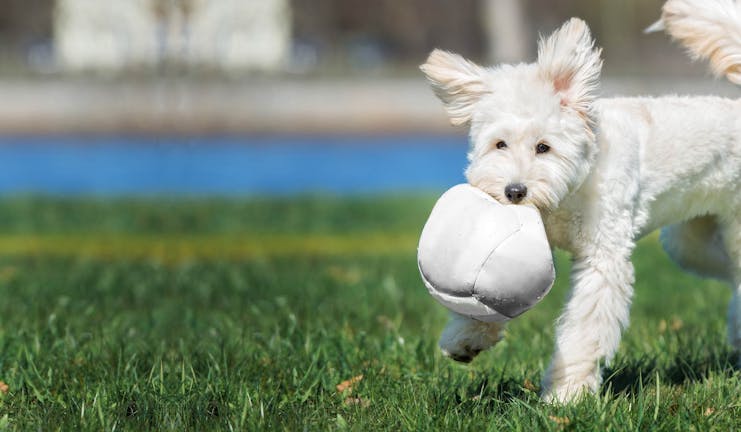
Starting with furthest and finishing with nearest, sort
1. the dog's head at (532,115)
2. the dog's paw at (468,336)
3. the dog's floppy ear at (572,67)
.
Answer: the dog's paw at (468,336) → the dog's floppy ear at (572,67) → the dog's head at (532,115)

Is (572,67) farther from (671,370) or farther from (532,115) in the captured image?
(671,370)

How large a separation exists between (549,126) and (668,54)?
3920 centimetres

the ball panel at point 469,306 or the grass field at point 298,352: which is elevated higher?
the ball panel at point 469,306

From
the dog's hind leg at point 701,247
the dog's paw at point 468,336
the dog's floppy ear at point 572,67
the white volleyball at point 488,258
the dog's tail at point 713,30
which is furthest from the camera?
the dog's hind leg at point 701,247

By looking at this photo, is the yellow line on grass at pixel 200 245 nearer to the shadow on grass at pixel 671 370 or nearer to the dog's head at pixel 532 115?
the shadow on grass at pixel 671 370

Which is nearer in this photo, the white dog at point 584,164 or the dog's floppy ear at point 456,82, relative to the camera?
the white dog at point 584,164

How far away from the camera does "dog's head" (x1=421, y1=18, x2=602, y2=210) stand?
11.9 feet

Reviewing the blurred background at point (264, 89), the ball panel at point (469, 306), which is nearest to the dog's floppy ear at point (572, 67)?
the ball panel at point (469, 306)

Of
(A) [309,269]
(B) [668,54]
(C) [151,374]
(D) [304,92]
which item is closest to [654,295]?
(A) [309,269]

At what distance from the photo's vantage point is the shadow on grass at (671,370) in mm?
4145

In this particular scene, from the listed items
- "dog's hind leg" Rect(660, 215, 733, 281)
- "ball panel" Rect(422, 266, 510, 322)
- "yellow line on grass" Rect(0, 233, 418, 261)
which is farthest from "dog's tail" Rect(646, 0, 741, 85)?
"yellow line on grass" Rect(0, 233, 418, 261)

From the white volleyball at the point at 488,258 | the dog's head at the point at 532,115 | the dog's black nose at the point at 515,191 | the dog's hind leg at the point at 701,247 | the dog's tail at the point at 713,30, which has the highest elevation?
the dog's tail at the point at 713,30

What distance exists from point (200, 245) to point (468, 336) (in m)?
5.78

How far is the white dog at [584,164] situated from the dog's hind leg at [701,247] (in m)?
0.33
